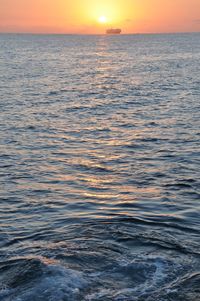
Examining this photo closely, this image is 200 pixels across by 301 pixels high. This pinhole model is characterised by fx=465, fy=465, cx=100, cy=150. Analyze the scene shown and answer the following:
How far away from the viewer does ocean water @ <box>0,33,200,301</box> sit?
1305cm

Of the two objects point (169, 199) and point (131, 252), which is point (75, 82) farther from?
point (131, 252)

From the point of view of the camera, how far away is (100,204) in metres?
19.4

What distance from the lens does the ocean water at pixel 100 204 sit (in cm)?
1305

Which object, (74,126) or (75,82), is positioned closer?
(74,126)

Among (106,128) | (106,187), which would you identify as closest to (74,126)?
(106,128)

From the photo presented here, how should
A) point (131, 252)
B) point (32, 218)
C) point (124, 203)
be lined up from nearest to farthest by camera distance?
point (131, 252) < point (32, 218) < point (124, 203)

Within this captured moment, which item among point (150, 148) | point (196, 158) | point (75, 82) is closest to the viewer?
point (196, 158)

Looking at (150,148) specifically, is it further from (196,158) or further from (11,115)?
A: (11,115)

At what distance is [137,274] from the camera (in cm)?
1338

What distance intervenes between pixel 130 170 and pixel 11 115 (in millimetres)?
17992

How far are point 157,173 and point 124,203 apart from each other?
4258 mm

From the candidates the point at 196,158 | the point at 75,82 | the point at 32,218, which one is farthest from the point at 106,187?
the point at 75,82

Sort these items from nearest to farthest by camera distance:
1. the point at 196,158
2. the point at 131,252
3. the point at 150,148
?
the point at 131,252 < the point at 196,158 < the point at 150,148

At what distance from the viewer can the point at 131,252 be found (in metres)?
14.9
